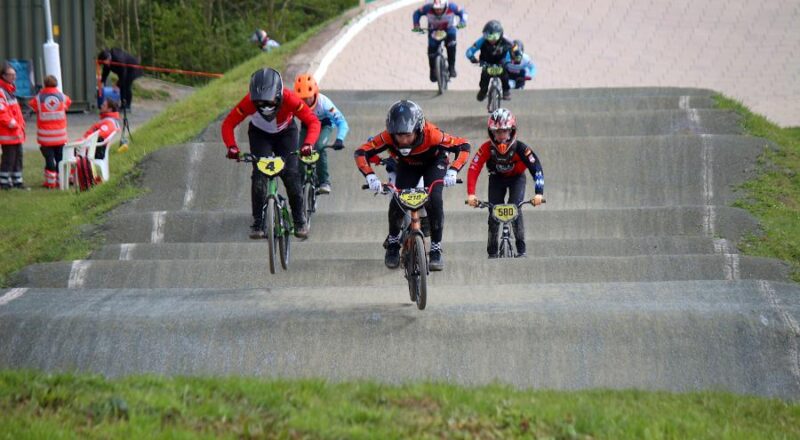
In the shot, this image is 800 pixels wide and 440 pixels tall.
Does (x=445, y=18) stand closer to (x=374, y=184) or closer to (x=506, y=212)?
(x=506, y=212)

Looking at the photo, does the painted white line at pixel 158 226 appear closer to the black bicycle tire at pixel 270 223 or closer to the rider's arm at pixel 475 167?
the black bicycle tire at pixel 270 223

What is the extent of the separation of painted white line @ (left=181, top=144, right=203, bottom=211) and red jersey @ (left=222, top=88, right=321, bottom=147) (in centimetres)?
435

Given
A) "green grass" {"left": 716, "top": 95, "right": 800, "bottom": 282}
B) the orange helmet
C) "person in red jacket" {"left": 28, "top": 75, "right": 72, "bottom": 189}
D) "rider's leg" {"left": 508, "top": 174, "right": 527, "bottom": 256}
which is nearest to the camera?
"rider's leg" {"left": 508, "top": 174, "right": 527, "bottom": 256}

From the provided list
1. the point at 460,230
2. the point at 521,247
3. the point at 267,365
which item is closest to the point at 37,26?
the point at 460,230

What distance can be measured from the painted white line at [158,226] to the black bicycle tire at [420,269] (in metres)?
5.86

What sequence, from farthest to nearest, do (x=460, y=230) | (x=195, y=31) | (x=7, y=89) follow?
(x=195, y=31) → (x=7, y=89) → (x=460, y=230)

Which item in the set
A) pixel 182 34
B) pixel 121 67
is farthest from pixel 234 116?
pixel 182 34

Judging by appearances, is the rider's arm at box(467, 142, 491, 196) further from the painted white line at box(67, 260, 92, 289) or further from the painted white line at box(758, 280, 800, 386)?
the painted white line at box(67, 260, 92, 289)

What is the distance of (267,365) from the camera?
9.26 metres

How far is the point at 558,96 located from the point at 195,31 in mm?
26417

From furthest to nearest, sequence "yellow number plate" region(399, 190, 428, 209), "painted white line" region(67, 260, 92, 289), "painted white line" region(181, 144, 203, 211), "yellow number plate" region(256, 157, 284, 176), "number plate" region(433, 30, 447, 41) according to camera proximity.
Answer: "number plate" region(433, 30, 447, 41) < "painted white line" region(181, 144, 203, 211) < "painted white line" region(67, 260, 92, 289) < "yellow number plate" region(256, 157, 284, 176) < "yellow number plate" region(399, 190, 428, 209)

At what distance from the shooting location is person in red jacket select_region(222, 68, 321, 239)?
12.0 m

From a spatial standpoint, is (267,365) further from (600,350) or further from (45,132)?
(45,132)

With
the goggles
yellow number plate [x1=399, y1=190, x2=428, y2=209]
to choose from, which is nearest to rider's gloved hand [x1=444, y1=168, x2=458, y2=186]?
yellow number plate [x1=399, y1=190, x2=428, y2=209]
